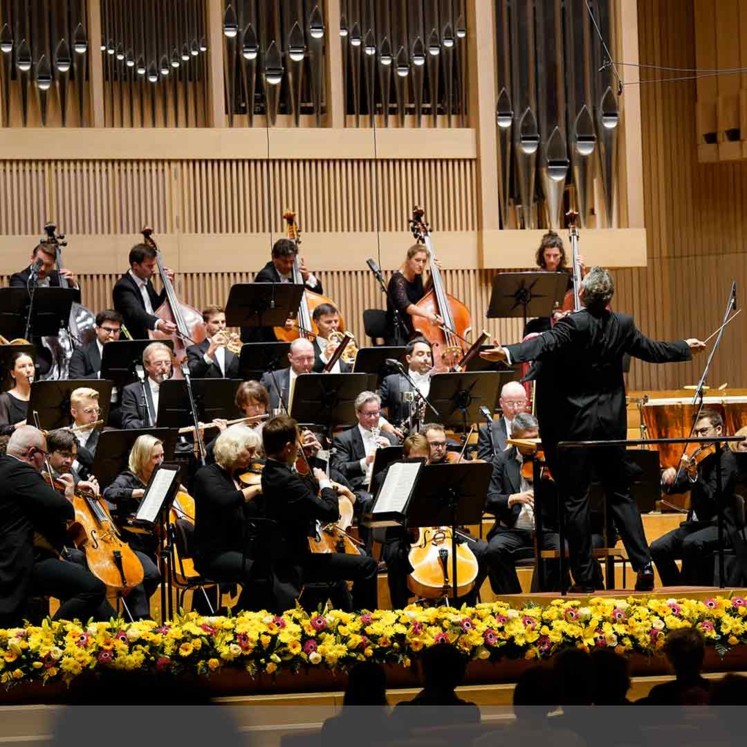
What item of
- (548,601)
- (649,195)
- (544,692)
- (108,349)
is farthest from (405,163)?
(544,692)

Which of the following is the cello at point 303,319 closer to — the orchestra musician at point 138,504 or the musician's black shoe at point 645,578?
the orchestra musician at point 138,504

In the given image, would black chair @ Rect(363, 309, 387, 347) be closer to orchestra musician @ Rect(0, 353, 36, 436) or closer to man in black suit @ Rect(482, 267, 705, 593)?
orchestra musician @ Rect(0, 353, 36, 436)

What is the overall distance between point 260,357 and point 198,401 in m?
0.74

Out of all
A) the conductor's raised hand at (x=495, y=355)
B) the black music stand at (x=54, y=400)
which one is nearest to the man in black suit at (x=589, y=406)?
the conductor's raised hand at (x=495, y=355)

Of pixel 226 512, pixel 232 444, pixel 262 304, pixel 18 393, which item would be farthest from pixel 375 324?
pixel 226 512

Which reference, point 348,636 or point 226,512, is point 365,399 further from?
point 348,636

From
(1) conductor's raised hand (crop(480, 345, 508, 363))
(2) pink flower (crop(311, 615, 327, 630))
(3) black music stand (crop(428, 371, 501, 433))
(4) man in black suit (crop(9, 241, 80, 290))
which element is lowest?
(2) pink flower (crop(311, 615, 327, 630))

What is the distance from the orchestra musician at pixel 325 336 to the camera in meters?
7.76

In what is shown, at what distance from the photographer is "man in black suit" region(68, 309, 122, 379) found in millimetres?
7555

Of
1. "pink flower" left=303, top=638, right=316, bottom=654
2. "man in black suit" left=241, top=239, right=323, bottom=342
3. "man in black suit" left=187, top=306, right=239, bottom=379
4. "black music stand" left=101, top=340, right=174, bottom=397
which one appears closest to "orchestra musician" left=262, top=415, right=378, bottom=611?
"pink flower" left=303, top=638, right=316, bottom=654

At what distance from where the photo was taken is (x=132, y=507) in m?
6.09

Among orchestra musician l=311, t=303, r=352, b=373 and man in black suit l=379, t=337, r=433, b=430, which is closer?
man in black suit l=379, t=337, r=433, b=430

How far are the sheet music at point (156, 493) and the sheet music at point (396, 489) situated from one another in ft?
2.52

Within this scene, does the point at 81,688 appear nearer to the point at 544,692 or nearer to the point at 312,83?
the point at 544,692
